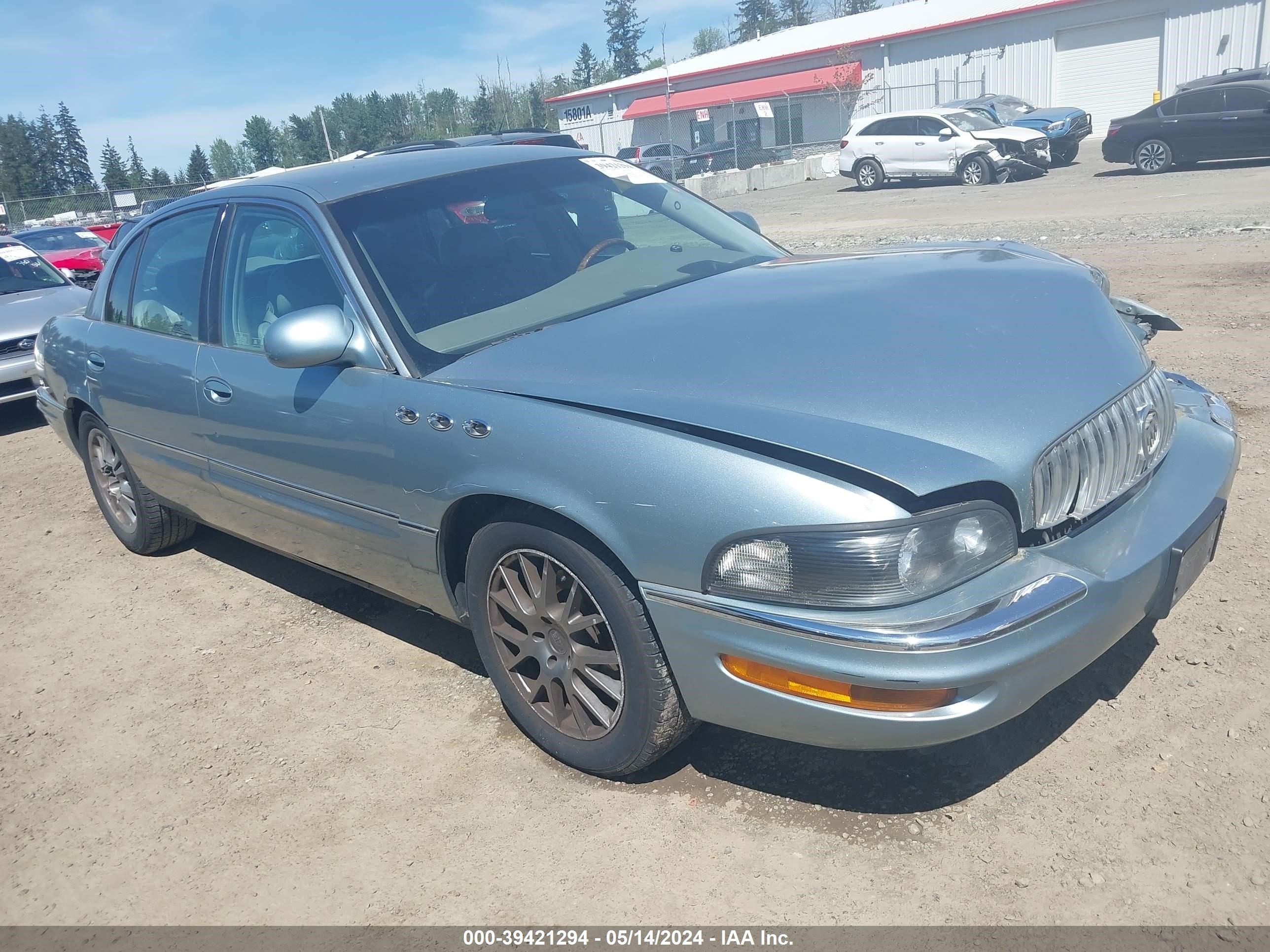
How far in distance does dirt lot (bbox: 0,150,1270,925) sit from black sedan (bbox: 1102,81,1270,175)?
15.6 m

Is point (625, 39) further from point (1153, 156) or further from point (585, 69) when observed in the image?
point (1153, 156)

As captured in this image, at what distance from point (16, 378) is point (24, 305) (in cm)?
87

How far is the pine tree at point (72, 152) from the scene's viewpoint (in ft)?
315

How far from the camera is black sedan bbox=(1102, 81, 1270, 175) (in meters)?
17.0

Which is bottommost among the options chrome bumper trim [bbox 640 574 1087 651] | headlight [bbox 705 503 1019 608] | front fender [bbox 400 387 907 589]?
chrome bumper trim [bbox 640 574 1087 651]

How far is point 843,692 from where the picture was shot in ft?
7.59

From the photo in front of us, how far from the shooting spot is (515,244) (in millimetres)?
3564

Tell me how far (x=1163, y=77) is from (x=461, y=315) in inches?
1416

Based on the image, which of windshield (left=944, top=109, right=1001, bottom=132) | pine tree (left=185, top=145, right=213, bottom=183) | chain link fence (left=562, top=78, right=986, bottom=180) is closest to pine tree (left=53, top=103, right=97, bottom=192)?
pine tree (left=185, top=145, right=213, bottom=183)

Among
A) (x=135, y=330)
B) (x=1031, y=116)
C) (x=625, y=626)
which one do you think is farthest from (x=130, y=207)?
(x=625, y=626)

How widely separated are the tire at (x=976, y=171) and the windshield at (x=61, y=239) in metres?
16.5

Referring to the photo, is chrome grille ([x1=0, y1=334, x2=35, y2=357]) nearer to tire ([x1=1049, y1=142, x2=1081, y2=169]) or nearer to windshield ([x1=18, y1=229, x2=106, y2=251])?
windshield ([x1=18, y1=229, x2=106, y2=251])

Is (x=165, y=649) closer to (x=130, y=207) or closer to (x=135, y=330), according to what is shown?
(x=135, y=330)

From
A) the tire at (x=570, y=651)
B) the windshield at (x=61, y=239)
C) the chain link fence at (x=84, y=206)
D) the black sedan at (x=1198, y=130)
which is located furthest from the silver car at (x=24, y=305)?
the chain link fence at (x=84, y=206)
